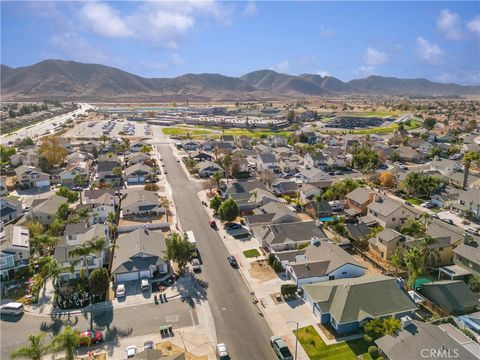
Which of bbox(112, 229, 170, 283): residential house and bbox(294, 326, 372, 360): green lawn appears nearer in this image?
bbox(294, 326, 372, 360): green lawn

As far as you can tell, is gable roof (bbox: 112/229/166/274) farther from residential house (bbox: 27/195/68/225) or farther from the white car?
residential house (bbox: 27/195/68/225)

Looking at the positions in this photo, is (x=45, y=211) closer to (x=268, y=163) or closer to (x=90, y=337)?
(x=90, y=337)

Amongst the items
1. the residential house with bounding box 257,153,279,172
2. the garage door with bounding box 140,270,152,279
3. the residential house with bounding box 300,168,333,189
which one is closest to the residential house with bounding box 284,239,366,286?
the garage door with bounding box 140,270,152,279

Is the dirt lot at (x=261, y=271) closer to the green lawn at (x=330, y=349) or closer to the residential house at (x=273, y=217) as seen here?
the residential house at (x=273, y=217)

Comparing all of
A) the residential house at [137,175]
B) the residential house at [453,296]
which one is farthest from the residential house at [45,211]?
the residential house at [453,296]

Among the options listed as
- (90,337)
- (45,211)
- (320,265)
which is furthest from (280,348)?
(45,211)

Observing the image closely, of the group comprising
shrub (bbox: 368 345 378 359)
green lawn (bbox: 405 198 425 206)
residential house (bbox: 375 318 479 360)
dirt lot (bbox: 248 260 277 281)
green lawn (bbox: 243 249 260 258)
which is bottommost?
dirt lot (bbox: 248 260 277 281)

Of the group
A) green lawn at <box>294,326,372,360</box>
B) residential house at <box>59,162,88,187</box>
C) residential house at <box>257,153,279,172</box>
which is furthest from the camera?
residential house at <box>257,153,279,172</box>

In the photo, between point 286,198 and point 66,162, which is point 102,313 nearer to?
point 286,198
